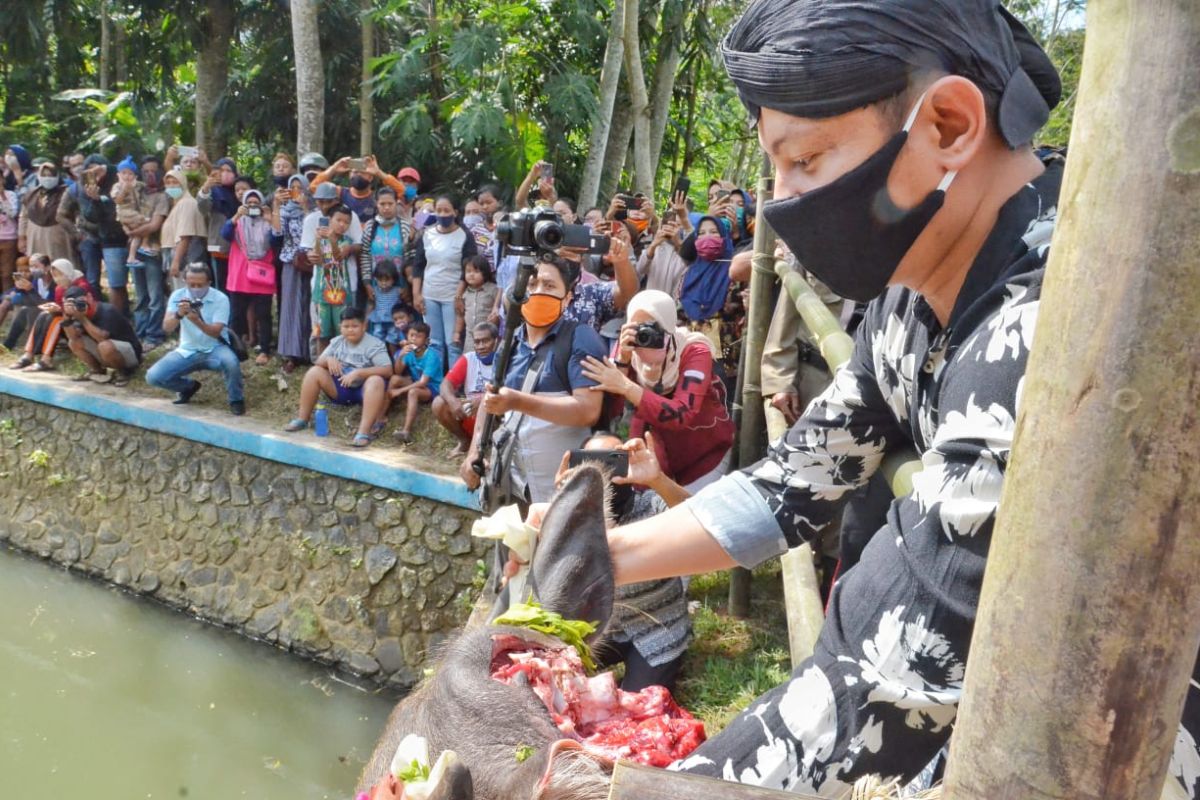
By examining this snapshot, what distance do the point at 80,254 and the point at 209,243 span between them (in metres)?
2.31

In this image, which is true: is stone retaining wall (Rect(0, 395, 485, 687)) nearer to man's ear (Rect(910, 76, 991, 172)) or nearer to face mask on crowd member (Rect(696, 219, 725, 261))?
face mask on crowd member (Rect(696, 219, 725, 261))

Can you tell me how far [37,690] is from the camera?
24.1ft

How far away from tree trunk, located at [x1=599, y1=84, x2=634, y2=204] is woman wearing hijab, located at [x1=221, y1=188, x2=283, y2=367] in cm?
395

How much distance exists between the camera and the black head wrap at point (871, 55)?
109 centimetres

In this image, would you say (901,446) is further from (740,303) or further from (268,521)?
(268,521)

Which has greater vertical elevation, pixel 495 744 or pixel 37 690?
pixel 495 744

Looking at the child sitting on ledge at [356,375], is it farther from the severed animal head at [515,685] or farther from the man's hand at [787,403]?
the severed animal head at [515,685]

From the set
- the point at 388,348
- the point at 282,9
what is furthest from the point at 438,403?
the point at 282,9

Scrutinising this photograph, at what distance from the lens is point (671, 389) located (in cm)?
461

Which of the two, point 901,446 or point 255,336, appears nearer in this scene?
point 901,446

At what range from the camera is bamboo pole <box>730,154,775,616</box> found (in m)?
4.36

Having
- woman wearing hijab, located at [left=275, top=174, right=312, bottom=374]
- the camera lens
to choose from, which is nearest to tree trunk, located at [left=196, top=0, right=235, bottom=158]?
woman wearing hijab, located at [left=275, top=174, right=312, bottom=374]

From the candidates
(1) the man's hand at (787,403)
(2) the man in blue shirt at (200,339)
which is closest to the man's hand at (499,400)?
(1) the man's hand at (787,403)

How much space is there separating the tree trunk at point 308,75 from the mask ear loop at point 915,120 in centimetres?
960
